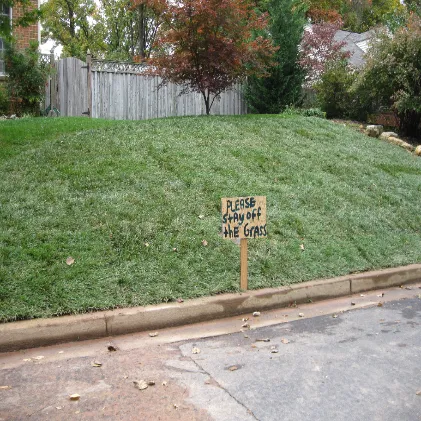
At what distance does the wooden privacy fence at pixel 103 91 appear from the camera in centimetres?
1499

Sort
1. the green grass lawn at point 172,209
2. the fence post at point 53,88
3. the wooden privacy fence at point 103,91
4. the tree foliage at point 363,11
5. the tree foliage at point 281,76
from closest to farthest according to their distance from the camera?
the green grass lawn at point 172,209
the wooden privacy fence at point 103,91
the fence post at point 53,88
the tree foliage at point 281,76
the tree foliage at point 363,11

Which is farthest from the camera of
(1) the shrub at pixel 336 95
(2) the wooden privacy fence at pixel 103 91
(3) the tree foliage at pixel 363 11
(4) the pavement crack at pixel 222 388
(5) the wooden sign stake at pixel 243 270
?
(3) the tree foliage at pixel 363 11

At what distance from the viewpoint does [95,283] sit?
541 centimetres

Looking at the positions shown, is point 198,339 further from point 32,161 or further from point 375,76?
→ point 375,76

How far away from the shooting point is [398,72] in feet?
49.9

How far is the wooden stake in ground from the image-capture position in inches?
230

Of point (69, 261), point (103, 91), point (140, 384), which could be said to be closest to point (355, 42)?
point (103, 91)

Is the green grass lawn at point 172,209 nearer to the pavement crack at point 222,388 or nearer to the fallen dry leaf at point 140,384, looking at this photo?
the pavement crack at point 222,388

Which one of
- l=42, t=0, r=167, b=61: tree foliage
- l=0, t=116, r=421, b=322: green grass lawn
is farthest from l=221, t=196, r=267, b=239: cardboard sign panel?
l=42, t=0, r=167, b=61: tree foliage

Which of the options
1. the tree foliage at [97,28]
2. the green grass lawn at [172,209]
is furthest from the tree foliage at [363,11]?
the green grass lawn at [172,209]

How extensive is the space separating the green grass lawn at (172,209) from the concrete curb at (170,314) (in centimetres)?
16

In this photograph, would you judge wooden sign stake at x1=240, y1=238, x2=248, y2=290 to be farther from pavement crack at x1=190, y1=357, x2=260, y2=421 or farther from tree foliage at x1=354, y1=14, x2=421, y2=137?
tree foliage at x1=354, y1=14, x2=421, y2=137

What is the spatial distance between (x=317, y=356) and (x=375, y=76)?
42.3ft

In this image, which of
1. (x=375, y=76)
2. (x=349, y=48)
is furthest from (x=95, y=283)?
(x=349, y=48)
